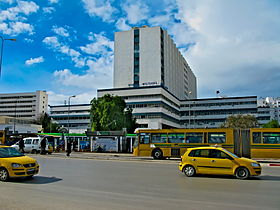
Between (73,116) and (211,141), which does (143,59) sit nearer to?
(73,116)

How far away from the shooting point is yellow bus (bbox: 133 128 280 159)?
2169 centimetres

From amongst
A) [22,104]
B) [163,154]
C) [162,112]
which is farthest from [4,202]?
[22,104]

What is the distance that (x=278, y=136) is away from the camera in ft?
70.7

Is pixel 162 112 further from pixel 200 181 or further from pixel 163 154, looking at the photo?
pixel 200 181

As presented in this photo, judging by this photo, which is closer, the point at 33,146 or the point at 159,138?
the point at 159,138

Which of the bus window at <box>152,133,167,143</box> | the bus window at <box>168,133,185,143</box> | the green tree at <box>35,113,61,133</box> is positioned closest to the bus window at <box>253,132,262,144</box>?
the bus window at <box>168,133,185,143</box>

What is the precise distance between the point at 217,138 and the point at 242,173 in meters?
11.3

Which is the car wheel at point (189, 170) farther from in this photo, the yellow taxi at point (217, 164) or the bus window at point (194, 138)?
the bus window at point (194, 138)

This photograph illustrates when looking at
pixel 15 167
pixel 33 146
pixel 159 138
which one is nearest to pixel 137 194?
pixel 15 167

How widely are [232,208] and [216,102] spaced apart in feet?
300

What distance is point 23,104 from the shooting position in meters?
150

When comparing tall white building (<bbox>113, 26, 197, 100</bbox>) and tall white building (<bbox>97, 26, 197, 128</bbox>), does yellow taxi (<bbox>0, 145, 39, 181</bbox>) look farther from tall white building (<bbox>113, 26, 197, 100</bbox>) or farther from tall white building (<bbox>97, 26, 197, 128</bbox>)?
A: tall white building (<bbox>113, 26, 197, 100</bbox>)

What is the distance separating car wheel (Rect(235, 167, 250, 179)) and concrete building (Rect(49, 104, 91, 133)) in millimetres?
83900

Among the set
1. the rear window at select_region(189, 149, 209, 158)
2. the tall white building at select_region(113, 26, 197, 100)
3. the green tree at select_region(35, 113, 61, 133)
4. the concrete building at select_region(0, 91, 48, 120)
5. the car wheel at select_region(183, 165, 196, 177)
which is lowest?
the car wheel at select_region(183, 165, 196, 177)
